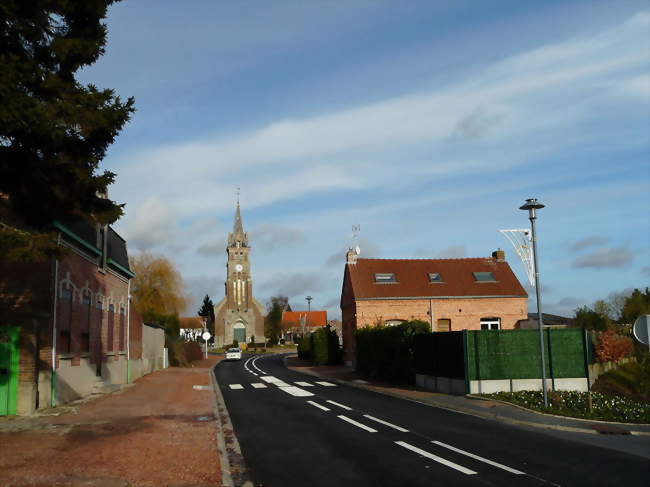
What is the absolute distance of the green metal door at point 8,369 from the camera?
15.6 m

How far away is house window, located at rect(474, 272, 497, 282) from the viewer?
41.8 meters

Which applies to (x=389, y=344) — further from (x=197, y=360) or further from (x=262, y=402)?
(x=197, y=360)

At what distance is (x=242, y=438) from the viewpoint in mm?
12617

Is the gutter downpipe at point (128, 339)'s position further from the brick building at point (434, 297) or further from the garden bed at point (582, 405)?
the garden bed at point (582, 405)

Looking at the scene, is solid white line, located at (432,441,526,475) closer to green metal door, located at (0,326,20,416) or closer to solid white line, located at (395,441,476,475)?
solid white line, located at (395,441,476,475)

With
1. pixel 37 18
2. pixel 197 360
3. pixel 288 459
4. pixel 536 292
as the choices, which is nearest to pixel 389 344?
pixel 536 292

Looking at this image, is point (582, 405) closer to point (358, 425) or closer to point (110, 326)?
point (358, 425)

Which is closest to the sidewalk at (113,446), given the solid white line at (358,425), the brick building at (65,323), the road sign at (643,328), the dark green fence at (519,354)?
the brick building at (65,323)

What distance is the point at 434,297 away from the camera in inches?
1582

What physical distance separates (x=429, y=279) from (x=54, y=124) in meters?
34.7

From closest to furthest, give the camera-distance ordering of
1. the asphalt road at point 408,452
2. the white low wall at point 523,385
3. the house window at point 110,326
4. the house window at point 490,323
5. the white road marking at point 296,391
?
the asphalt road at point 408,452 → the white low wall at point 523,385 → the white road marking at point 296,391 → the house window at point 110,326 → the house window at point 490,323

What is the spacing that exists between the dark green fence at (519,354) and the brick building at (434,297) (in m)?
19.0

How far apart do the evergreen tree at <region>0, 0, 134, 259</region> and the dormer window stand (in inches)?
1234

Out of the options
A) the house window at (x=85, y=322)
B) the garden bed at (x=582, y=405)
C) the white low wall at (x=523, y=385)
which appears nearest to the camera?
the garden bed at (x=582, y=405)
